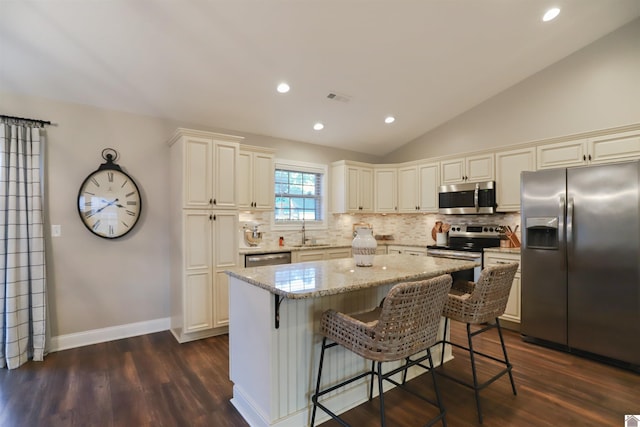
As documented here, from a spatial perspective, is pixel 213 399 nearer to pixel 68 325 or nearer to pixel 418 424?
pixel 418 424

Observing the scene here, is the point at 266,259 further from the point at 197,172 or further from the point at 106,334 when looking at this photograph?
the point at 106,334

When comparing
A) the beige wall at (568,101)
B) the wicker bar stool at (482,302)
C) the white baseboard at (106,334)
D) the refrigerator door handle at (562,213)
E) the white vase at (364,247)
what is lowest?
the white baseboard at (106,334)

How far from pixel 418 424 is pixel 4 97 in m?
4.37

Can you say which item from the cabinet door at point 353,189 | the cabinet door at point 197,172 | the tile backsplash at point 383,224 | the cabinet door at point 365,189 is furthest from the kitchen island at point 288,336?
the cabinet door at point 365,189

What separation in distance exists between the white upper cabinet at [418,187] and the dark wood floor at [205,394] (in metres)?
2.38

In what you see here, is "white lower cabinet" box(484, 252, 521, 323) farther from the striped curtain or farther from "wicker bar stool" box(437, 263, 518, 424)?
the striped curtain

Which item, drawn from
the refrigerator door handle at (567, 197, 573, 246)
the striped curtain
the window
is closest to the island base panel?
the striped curtain

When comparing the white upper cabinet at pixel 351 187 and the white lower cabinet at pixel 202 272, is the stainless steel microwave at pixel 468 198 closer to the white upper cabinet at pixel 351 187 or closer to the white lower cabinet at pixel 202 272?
the white upper cabinet at pixel 351 187

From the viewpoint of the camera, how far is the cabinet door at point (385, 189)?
541 centimetres

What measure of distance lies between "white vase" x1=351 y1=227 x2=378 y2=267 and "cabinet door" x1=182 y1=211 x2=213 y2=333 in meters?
1.82

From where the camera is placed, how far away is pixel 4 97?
2.96 m

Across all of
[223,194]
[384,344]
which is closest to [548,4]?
[384,344]

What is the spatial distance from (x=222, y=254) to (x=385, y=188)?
3.01m

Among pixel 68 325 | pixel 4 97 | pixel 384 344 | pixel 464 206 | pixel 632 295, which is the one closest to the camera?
pixel 384 344
